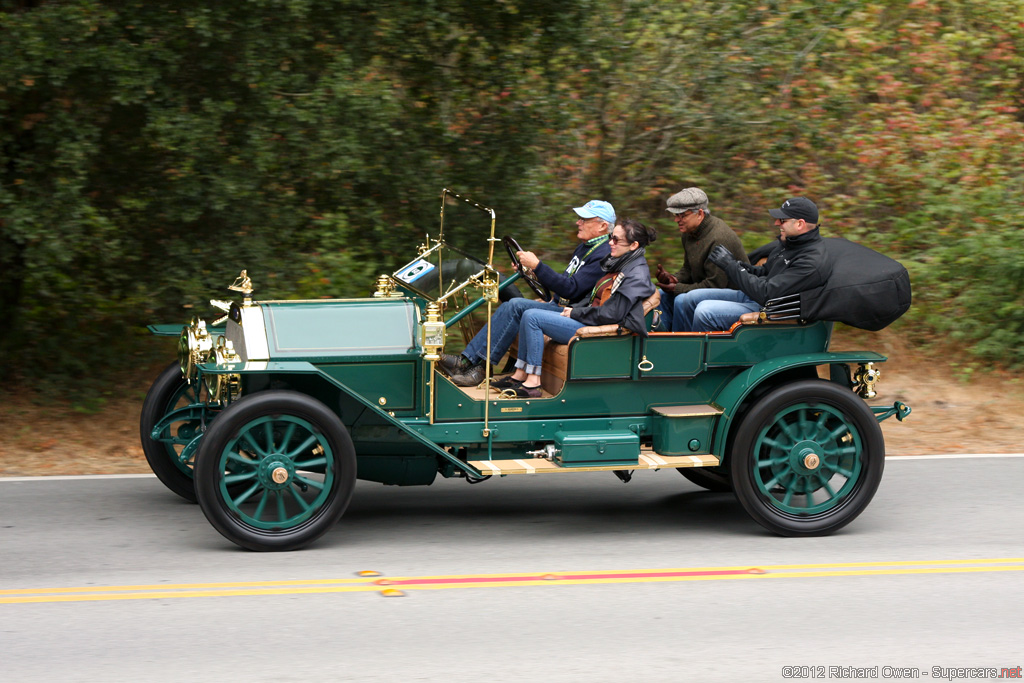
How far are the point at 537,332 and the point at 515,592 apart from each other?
1.66 metres

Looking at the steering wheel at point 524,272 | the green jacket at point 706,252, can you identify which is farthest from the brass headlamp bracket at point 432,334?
the green jacket at point 706,252

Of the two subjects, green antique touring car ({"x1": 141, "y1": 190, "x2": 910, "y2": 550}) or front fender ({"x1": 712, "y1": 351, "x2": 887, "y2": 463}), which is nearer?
green antique touring car ({"x1": 141, "y1": 190, "x2": 910, "y2": 550})

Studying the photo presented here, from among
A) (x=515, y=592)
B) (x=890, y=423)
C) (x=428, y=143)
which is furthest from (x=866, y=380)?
(x=428, y=143)

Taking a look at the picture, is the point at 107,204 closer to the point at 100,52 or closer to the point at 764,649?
the point at 100,52

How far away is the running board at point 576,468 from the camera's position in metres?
6.05

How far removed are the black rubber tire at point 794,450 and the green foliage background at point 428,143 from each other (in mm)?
4100

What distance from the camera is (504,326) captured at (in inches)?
261

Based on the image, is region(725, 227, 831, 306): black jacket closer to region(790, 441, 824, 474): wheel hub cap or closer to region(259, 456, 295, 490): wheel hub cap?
region(790, 441, 824, 474): wheel hub cap

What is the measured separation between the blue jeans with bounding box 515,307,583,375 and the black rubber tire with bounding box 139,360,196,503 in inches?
81.8

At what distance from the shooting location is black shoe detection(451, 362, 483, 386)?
261 inches

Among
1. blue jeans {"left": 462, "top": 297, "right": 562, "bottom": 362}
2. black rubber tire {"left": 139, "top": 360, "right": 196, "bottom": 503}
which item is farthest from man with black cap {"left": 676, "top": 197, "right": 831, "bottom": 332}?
black rubber tire {"left": 139, "top": 360, "right": 196, "bottom": 503}

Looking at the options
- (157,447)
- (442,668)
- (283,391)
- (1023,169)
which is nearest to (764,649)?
(442,668)

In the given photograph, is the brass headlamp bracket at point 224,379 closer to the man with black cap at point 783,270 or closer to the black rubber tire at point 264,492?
the black rubber tire at point 264,492

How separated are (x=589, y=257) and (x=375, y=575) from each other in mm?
2429
